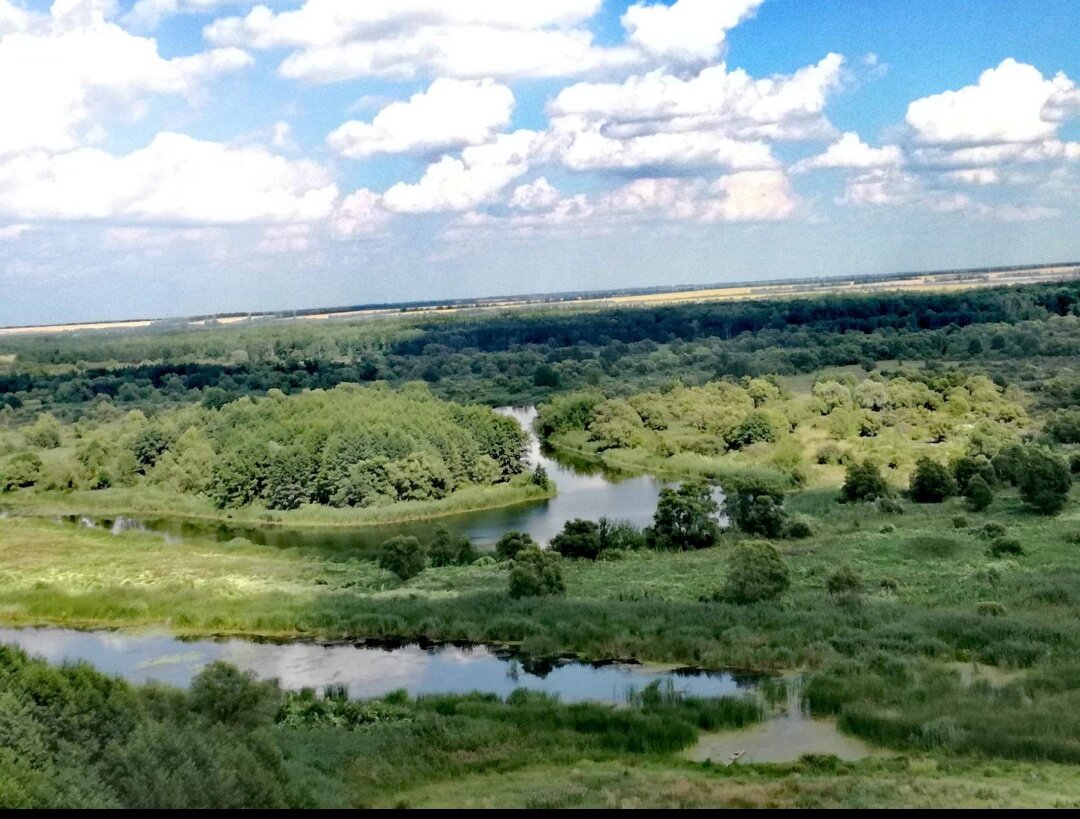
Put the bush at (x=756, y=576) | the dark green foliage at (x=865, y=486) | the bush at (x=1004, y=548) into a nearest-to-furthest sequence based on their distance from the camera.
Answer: the bush at (x=756, y=576) → the bush at (x=1004, y=548) → the dark green foliage at (x=865, y=486)

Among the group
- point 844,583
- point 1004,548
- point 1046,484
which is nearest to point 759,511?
point 1004,548

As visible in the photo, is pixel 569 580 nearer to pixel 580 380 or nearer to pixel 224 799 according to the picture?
pixel 224 799

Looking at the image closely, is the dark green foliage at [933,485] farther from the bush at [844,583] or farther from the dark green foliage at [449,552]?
the dark green foliage at [449,552]

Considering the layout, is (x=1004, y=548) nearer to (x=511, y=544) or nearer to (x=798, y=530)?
(x=798, y=530)

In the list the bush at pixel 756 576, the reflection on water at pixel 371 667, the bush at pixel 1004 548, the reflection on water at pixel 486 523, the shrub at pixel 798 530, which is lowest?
the reflection on water at pixel 486 523

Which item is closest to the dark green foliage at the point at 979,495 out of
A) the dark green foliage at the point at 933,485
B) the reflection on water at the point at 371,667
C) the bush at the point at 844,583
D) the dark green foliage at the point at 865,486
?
the dark green foliage at the point at 933,485
